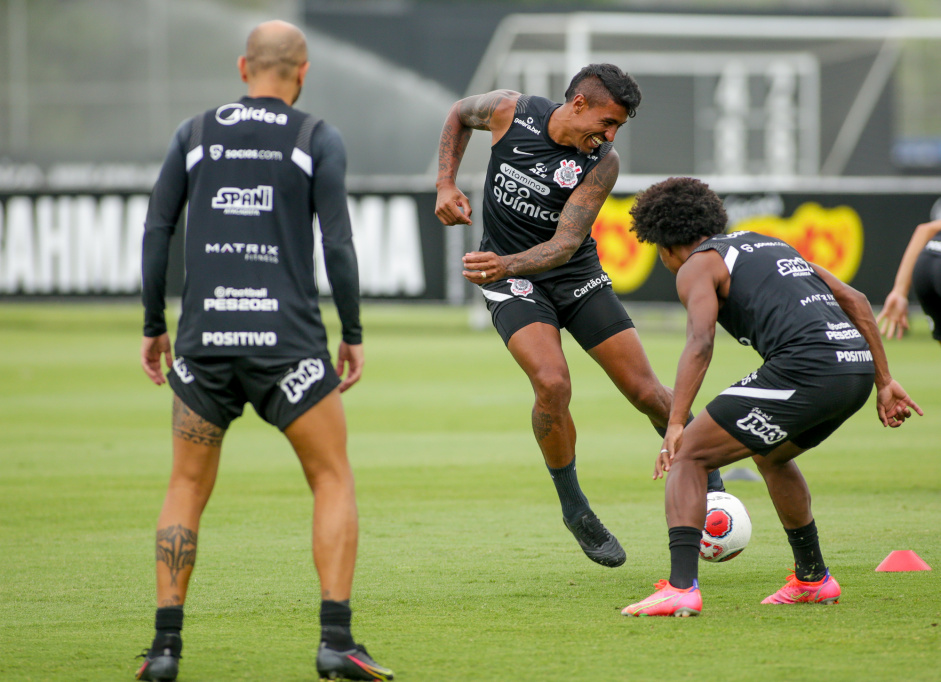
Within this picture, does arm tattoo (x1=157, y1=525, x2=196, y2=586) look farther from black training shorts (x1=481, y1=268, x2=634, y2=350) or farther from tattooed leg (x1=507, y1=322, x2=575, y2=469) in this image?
black training shorts (x1=481, y1=268, x2=634, y2=350)

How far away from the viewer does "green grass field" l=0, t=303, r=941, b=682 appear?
4668mm

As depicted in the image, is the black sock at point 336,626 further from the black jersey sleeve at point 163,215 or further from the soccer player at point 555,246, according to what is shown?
the soccer player at point 555,246

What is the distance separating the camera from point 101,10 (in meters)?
42.2

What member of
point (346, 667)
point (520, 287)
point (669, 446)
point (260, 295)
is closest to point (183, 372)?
point (260, 295)

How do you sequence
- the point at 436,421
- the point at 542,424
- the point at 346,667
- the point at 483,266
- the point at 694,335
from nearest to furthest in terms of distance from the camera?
1. the point at 346,667
2. the point at 694,335
3. the point at 483,266
4. the point at 542,424
5. the point at 436,421

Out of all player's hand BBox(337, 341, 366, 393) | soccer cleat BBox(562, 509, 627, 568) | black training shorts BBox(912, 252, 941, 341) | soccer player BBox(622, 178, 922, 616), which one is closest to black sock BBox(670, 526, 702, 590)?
soccer player BBox(622, 178, 922, 616)

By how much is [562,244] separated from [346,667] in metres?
2.88

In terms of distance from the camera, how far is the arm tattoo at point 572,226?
6.48 m

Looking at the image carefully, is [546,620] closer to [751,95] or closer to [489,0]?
[751,95]

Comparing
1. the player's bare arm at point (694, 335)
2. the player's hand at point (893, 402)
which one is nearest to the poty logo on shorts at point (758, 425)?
the player's bare arm at point (694, 335)

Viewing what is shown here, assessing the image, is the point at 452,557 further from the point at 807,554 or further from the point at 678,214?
the point at 678,214

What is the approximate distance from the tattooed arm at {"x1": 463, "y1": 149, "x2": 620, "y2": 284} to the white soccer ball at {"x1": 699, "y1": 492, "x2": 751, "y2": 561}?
1.47m

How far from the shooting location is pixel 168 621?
437 cm

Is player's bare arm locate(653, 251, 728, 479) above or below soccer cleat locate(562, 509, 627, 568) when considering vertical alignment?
above
